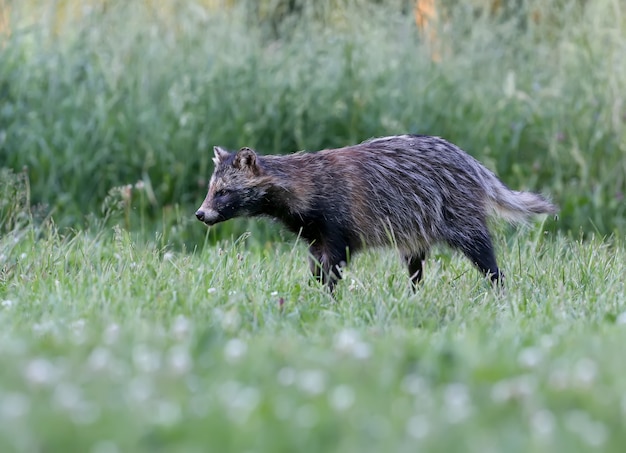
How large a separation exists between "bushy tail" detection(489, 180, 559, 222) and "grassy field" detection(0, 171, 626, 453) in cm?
77

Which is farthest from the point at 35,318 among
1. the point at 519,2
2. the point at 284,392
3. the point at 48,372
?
the point at 519,2

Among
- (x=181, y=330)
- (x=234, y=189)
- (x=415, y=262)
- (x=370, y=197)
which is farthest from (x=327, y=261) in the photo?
(x=181, y=330)

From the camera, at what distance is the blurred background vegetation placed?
26.3 ft

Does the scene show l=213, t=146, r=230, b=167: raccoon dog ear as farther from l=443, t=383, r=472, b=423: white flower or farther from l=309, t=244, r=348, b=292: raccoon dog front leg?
l=443, t=383, r=472, b=423: white flower

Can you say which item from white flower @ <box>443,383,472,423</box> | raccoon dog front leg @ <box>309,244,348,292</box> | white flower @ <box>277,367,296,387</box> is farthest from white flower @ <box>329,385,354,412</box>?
raccoon dog front leg @ <box>309,244,348,292</box>

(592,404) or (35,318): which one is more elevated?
(592,404)

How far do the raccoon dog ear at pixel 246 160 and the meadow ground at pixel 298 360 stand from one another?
627mm

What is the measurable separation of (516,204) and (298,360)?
3346 millimetres

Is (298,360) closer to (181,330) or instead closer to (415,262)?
(181,330)

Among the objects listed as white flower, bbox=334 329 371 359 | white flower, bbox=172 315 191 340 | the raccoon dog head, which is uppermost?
white flower, bbox=334 329 371 359

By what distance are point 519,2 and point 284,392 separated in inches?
362

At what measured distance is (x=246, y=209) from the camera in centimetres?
599

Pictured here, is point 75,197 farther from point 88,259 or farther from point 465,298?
point 465,298

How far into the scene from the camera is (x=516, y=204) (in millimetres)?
6234
